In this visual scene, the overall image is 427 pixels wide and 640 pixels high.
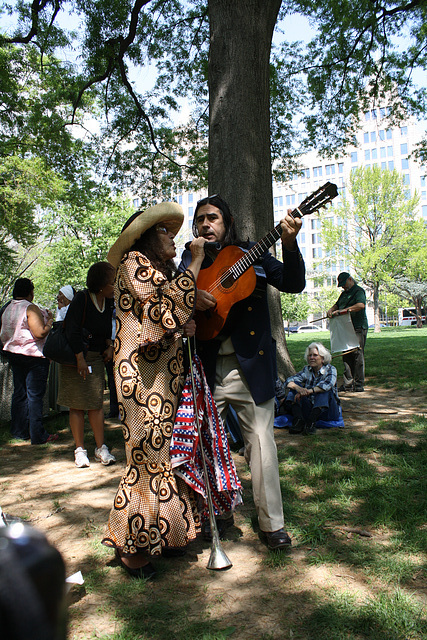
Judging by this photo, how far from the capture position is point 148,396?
110 inches

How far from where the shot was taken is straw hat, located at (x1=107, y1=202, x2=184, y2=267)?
2.90 meters

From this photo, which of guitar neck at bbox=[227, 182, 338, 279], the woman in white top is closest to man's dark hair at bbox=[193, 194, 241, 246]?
guitar neck at bbox=[227, 182, 338, 279]

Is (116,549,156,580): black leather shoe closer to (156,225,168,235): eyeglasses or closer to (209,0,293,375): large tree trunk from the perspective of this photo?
(156,225,168,235): eyeglasses

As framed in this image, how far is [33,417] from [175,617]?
164 inches

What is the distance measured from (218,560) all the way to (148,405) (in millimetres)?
987

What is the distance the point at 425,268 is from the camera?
4075 cm

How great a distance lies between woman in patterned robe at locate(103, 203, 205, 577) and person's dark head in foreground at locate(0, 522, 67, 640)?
2182 mm

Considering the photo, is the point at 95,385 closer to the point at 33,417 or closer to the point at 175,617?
the point at 33,417

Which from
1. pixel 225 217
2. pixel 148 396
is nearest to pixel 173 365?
pixel 148 396

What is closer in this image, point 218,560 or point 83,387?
point 218,560

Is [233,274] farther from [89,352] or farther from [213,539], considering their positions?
[89,352]

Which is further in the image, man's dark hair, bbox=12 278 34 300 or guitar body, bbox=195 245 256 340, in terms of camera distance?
man's dark hair, bbox=12 278 34 300

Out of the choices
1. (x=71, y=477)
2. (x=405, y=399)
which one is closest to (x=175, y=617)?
(x=71, y=477)

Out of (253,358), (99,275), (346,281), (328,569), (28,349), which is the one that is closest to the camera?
(328,569)
